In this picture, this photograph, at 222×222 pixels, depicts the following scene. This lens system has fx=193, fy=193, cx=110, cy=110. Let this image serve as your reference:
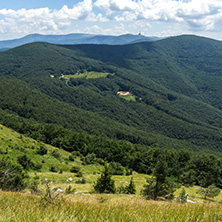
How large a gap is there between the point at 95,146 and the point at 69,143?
10867mm

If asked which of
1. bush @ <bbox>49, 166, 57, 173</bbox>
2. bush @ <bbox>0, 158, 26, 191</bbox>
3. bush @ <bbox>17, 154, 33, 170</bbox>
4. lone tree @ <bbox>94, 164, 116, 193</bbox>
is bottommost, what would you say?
bush @ <bbox>49, 166, 57, 173</bbox>

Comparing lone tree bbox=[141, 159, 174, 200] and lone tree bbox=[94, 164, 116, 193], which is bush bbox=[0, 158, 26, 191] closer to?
lone tree bbox=[94, 164, 116, 193]

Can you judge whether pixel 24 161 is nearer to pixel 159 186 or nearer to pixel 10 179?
pixel 159 186

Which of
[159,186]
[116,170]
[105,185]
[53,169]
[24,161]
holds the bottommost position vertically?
[116,170]

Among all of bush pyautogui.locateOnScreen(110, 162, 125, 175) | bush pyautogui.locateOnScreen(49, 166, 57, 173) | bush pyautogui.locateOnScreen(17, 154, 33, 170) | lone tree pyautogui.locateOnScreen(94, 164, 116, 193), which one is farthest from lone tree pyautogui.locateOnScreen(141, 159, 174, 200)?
bush pyautogui.locateOnScreen(110, 162, 125, 175)

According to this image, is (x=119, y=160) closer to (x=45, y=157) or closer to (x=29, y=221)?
(x=45, y=157)

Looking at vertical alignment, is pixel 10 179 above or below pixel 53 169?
above

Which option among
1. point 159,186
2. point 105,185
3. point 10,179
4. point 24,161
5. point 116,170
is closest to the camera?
point 10,179

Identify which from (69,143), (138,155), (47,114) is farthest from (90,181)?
(47,114)

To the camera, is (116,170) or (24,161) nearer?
(24,161)

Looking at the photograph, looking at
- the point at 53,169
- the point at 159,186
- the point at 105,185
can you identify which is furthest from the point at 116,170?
the point at 159,186

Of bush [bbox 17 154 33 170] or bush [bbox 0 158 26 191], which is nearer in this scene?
bush [bbox 0 158 26 191]

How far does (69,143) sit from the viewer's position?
79188 mm

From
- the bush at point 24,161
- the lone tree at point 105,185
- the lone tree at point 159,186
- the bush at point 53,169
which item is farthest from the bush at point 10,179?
the bush at point 53,169
